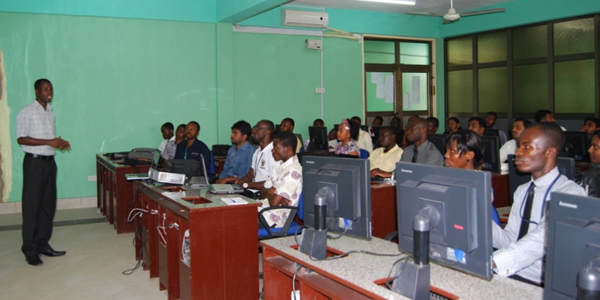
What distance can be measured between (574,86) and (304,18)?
450 centimetres

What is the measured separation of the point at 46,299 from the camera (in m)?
3.99

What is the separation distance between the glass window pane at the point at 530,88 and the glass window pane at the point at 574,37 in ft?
1.36

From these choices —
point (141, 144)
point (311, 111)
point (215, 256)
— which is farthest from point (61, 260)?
point (311, 111)

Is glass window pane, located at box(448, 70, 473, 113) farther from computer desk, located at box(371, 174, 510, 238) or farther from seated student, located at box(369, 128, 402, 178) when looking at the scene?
computer desk, located at box(371, 174, 510, 238)

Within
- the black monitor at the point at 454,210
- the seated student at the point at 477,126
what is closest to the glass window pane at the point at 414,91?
the seated student at the point at 477,126

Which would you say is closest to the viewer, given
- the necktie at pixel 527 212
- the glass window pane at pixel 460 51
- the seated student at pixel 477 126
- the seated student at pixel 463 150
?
the necktie at pixel 527 212

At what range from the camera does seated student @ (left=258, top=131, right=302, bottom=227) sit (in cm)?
385

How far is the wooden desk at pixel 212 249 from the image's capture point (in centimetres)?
338

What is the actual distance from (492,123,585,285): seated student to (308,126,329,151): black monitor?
5.10m

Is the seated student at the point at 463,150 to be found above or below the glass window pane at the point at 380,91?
below

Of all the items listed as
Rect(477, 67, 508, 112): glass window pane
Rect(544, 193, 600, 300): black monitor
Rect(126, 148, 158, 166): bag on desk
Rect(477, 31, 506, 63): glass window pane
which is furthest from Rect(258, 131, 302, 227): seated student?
Rect(477, 31, 506, 63): glass window pane

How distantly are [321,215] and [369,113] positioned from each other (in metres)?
8.04

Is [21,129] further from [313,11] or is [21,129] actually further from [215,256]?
[313,11]

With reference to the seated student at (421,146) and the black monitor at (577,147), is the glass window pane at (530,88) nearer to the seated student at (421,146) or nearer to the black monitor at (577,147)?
the black monitor at (577,147)
